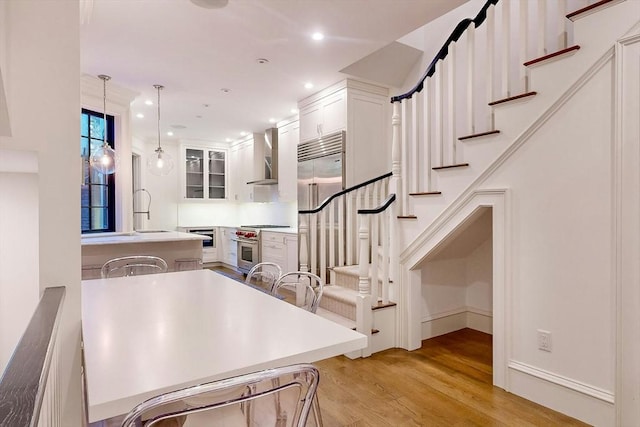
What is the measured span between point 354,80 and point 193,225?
5177 millimetres

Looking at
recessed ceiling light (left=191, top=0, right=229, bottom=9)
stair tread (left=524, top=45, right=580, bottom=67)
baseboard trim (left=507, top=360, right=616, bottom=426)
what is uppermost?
recessed ceiling light (left=191, top=0, right=229, bottom=9)

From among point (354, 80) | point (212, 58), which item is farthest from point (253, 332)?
point (354, 80)

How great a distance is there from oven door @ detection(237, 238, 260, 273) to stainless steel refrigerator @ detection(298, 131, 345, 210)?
4.73ft

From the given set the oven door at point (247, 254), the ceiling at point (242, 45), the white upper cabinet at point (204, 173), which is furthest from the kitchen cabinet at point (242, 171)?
the ceiling at point (242, 45)

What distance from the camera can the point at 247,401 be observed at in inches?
34.9

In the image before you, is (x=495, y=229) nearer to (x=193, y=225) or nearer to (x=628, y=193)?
(x=628, y=193)

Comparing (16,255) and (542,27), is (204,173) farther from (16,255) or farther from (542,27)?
(542,27)

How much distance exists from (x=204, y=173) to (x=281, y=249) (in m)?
3.34

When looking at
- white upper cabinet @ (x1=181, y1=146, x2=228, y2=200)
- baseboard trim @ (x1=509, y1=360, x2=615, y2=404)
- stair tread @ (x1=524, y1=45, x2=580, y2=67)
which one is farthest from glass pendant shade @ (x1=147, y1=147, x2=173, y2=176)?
baseboard trim @ (x1=509, y1=360, x2=615, y2=404)

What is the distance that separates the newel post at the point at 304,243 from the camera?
146 inches

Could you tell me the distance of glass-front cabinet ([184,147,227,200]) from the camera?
7.59 meters

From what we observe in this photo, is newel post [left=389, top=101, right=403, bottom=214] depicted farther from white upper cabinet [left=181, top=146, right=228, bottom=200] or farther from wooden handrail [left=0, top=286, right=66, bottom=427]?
white upper cabinet [left=181, top=146, right=228, bottom=200]

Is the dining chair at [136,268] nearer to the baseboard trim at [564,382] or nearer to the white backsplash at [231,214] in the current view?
the baseboard trim at [564,382]

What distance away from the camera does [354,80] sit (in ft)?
14.1
